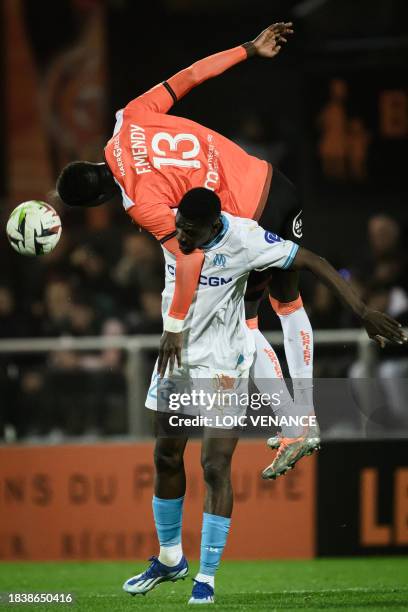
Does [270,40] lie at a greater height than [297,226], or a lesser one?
greater

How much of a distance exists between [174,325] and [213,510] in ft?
3.20

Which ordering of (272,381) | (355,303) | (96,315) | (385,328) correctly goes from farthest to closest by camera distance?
(96,315), (272,381), (355,303), (385,328)

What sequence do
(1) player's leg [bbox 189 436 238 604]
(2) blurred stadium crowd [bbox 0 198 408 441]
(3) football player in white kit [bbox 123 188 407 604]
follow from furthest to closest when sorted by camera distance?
(2) blurred stadium crowd [bbox 0 198 408 441] → (1) player's leg [bbox 189 436 238 604] → (3) football player in white kit [bbox 123 188 407 604]

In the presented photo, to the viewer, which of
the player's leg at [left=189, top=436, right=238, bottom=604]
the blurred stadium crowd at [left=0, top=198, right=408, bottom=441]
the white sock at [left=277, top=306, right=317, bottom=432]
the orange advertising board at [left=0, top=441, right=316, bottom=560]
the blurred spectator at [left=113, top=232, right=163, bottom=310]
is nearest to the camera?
the player's leg at [left=189, top=436, right=238, bottom=604]

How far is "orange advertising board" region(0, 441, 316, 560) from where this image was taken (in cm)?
1088

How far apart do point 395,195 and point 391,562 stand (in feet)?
11.0

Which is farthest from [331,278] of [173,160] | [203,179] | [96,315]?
[96,315]

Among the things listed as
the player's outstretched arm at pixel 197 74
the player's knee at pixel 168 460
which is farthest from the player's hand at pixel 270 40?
the player's knee at pixel 168 460

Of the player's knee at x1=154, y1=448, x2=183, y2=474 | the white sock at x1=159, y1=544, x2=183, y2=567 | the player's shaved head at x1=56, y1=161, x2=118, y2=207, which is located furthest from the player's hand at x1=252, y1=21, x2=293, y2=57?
the white sock at x1=159, y1=544, x2=183, y2=567

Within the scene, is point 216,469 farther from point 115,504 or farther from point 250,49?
point 115,504

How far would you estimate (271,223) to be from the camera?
7996 millimetres

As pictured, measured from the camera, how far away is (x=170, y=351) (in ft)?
23.9

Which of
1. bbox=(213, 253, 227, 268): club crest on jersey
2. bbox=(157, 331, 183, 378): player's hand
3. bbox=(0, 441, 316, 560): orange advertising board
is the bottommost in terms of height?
bbox=(0, 441, 316, 560): orange advertising board

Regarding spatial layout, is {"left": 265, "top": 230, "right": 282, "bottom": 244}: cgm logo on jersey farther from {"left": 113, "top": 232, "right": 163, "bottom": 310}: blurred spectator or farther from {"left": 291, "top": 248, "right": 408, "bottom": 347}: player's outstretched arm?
{"left": 113, "top": 232, "right": 163, "bottom": 310}: blurred spectator
